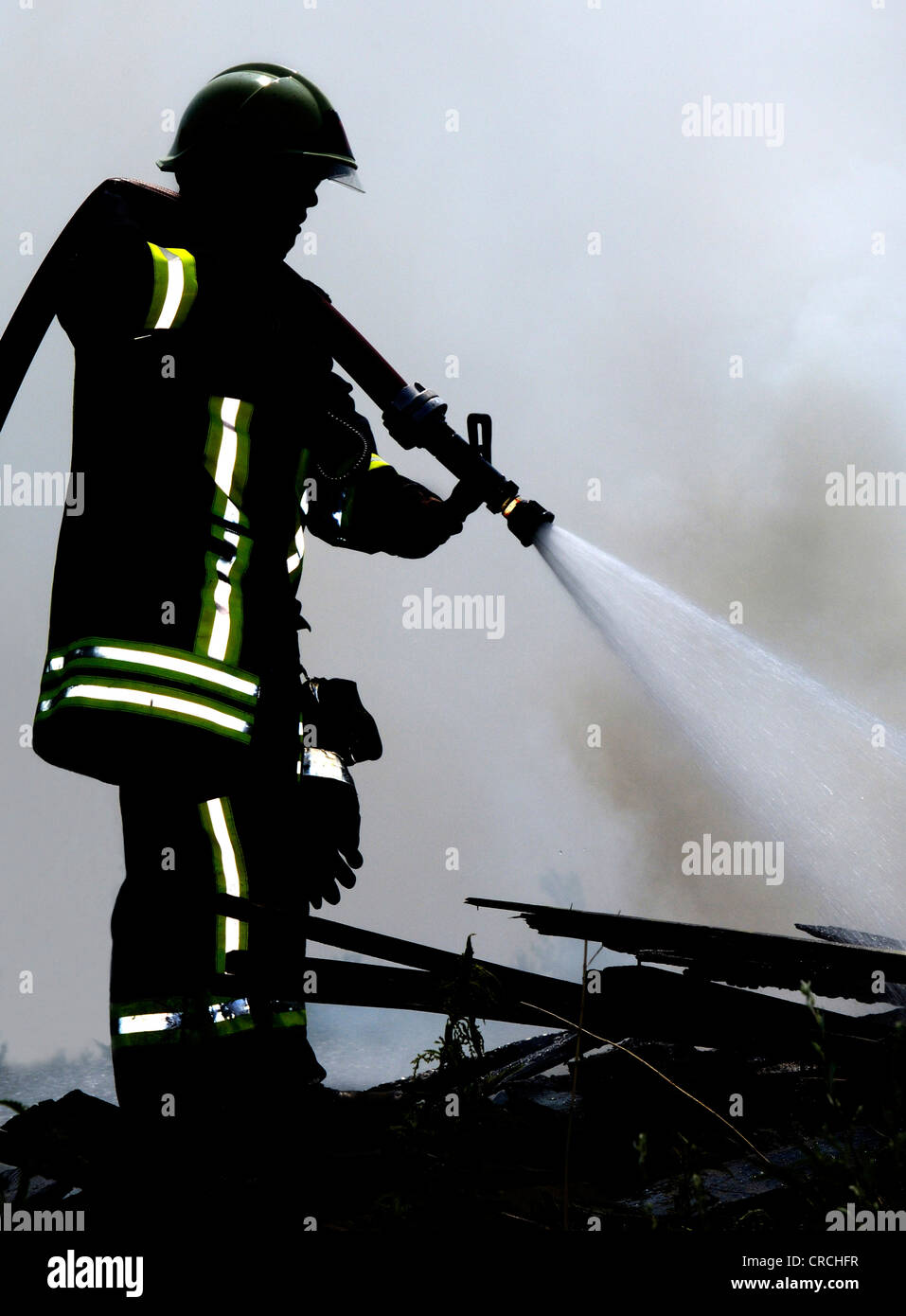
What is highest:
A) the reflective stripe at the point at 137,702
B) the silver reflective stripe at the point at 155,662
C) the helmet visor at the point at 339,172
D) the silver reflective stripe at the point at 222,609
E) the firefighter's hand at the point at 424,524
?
the helmet visor at the point at 339,172

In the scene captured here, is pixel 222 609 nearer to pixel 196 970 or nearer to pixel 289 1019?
pixel 196 970

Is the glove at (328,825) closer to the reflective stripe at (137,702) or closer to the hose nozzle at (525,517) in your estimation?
the reflective stripe at (137,702)

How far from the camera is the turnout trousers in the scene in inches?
134

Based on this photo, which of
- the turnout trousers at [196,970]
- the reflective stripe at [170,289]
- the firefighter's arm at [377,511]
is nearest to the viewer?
the turnout trousers at [196,970]

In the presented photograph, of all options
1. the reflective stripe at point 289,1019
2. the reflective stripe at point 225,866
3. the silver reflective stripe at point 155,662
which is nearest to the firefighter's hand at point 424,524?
the silver reflective stripe at point 155,662

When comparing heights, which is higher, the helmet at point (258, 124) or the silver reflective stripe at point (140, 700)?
the helmet at point (258, 124)

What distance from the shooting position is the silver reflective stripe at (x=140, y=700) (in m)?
3.42

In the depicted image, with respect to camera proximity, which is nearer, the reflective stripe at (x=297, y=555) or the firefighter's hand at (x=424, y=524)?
the reflective stripe at (x=297, y=555)

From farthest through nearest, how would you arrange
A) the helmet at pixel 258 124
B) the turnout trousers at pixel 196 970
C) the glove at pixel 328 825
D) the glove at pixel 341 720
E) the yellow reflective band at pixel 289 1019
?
the glove at pixel 341 720, the glove at pixel 328 825, the helmet at pixel 258 124, the yellow reflective band at pixel 289 1019, the turnout trousers at pixel 196 970

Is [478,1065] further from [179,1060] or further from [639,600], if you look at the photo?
Result: [639,600]

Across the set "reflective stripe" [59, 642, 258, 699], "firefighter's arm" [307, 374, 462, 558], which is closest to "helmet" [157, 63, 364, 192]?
"firefighter's arm" [307, 374, 462, 558]
